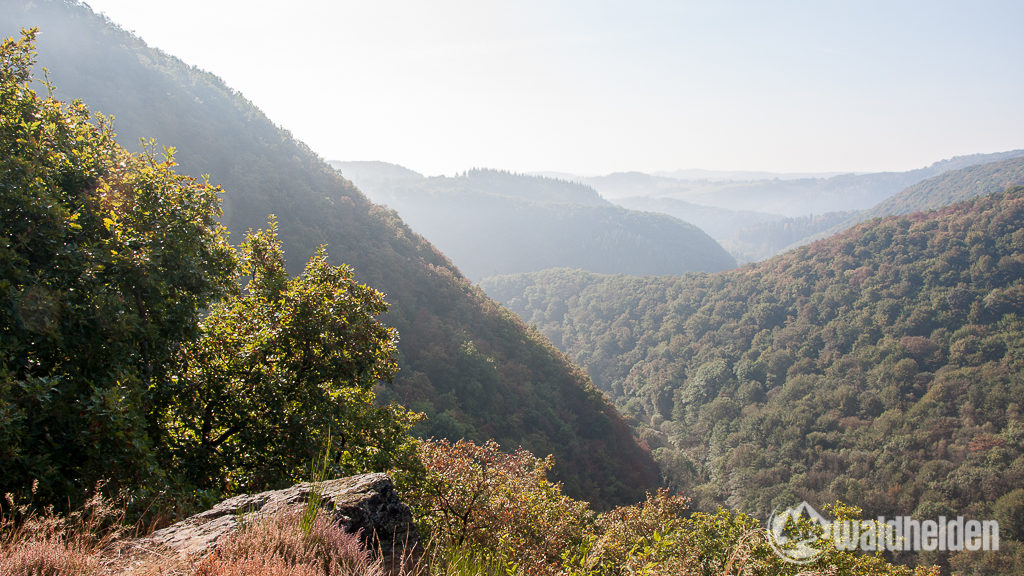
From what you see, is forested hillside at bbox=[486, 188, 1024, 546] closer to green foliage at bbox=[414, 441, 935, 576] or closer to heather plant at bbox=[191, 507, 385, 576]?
green foliage at bbox=[414, 441, 935, 576]

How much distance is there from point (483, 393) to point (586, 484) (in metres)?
15.7

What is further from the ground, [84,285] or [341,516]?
[84,285]

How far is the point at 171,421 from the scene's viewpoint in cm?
905

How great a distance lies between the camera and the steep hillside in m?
54.4

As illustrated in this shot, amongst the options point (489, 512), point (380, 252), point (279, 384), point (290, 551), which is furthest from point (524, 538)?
point (380, 252)

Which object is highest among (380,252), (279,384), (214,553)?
(380,252)

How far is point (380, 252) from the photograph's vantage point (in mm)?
69938

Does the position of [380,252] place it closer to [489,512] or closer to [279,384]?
[279,384]

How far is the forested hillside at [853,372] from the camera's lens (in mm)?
77812

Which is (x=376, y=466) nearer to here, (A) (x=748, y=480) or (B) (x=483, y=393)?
(B) (x=483, y=393)

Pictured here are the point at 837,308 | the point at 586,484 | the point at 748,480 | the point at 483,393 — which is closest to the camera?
the point at 586,484

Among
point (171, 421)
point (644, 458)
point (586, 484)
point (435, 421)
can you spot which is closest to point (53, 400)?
point (171, 421)

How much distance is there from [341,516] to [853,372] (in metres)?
130

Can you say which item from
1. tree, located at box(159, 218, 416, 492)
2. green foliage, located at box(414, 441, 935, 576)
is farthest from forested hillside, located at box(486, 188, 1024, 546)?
tree, located at box(159, 218, 416, 492)
